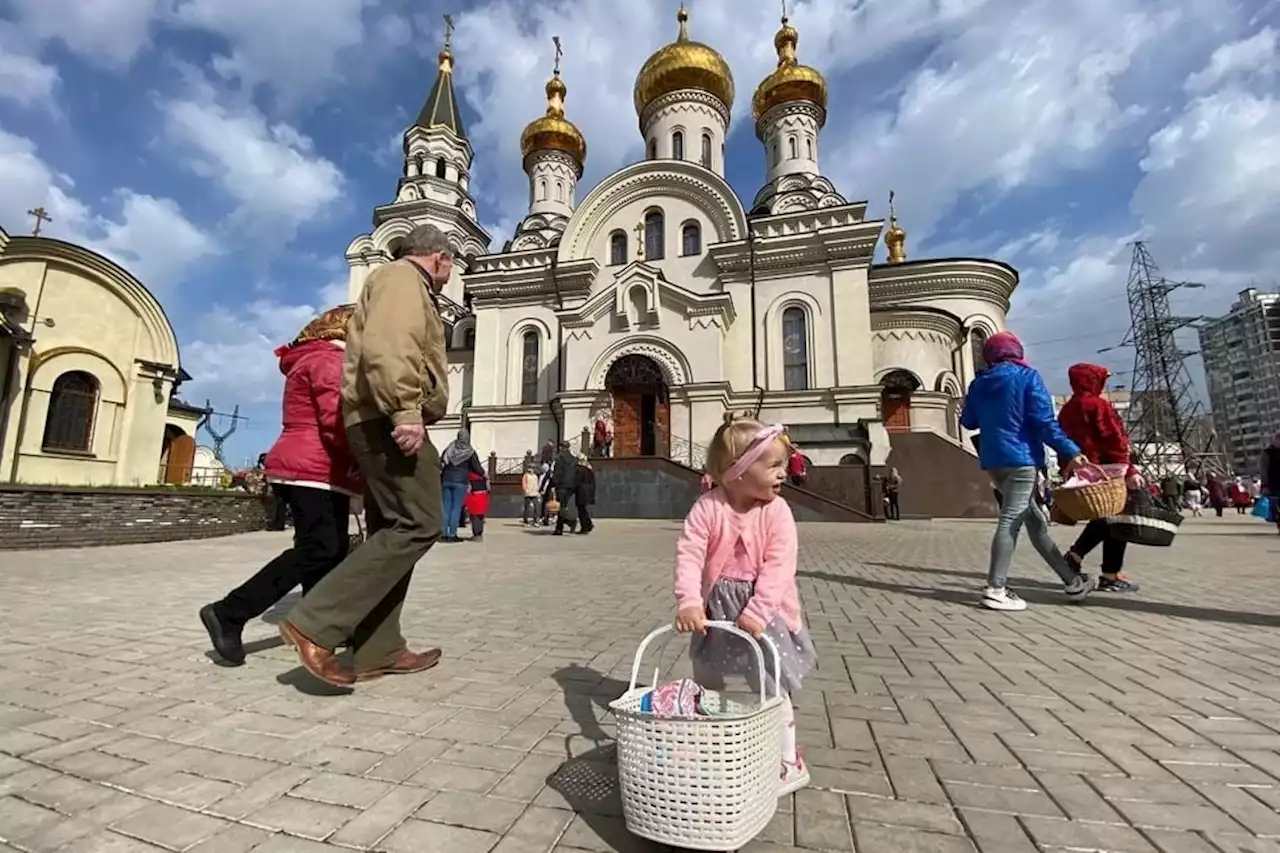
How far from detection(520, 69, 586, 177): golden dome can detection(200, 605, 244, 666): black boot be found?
34.5 meters

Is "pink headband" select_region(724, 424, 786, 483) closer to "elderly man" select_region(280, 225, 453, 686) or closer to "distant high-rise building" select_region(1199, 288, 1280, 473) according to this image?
"elderly man" select_region(280, 225, 453, 686)

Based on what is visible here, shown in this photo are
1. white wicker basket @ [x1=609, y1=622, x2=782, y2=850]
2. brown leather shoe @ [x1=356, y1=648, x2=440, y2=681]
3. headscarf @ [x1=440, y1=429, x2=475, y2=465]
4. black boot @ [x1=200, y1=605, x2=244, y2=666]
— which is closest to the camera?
white wicker basket @ [x1=609, y1=622, x2=782, y2=850]

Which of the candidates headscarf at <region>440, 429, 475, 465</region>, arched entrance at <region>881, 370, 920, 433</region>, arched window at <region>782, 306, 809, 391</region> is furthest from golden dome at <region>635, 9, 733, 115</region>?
headscarf at <region>440, 429, 475, 465</region>

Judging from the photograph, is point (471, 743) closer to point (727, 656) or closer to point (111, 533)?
point (727, 656)

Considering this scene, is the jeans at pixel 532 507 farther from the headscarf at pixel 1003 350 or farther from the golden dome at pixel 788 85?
the golden dome at pixel 788 85

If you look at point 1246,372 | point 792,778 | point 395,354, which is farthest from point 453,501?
point 1246,372

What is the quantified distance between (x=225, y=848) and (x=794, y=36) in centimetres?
3932

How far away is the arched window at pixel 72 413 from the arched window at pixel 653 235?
744 inches

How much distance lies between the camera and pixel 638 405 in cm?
2252

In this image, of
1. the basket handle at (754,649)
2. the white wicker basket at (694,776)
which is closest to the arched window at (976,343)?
the basket handle at (754,649)

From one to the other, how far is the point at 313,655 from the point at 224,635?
836mm

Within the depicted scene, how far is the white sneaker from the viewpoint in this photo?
450cm

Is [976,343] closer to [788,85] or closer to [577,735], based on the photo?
[788,85]

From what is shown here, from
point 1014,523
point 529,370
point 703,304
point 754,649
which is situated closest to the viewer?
point 754,649
